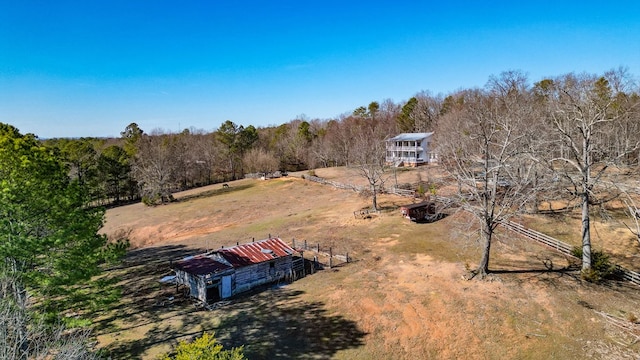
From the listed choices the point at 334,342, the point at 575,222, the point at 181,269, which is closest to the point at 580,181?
the point at 575,222

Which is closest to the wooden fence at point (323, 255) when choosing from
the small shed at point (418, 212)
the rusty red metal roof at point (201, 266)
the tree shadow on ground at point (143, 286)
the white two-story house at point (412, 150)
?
the rusty red metal roof at point (201, 266)

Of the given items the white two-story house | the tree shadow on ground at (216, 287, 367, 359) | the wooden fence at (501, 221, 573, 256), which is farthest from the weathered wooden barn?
the white two-story house

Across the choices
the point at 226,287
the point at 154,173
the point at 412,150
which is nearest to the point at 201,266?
the point at 226,287

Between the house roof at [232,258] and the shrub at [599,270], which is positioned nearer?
the shrub at [599,270]

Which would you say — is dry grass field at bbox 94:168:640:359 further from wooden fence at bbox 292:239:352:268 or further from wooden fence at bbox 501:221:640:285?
wooden fence at bbox 292:239:352:268

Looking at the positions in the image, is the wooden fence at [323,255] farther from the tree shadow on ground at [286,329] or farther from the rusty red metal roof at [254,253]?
the tree shadow on ground at [286,329]

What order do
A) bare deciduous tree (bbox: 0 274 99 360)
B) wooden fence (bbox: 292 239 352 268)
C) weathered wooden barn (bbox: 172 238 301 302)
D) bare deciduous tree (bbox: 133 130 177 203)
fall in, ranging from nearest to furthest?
bare deciduous tree (bbox: 0 274 99 360) → weathered wooden barn (bbox: 172 238 301 302) → wooden fence (bbox: 292 239 352 268) → bare deciduous tree (bbox: 133 130 177 203)

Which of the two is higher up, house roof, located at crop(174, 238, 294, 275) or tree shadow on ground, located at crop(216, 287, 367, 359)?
house roof, located at crop(174, 238, 294, 275)

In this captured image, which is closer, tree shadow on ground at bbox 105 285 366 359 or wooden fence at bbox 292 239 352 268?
tree shadow on ground at bbox 105 285 366 359
